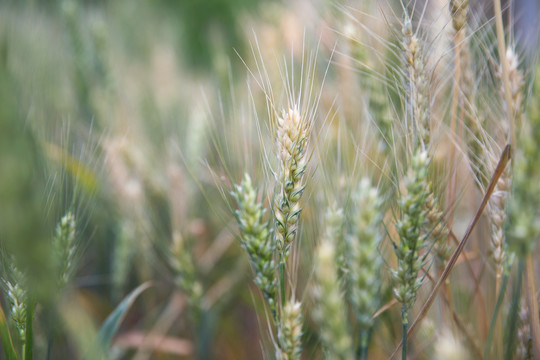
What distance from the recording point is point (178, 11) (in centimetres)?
234

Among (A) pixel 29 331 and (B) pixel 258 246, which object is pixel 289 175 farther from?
(A) pixel 29 331

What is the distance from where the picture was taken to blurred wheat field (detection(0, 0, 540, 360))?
33cm

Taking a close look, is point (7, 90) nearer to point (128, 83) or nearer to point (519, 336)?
point (519, 336)

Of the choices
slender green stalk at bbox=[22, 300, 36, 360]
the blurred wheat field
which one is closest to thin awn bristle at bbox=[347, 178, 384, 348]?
the blurred wheat field

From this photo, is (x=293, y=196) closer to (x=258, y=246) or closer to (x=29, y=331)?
(x=258, y=246)

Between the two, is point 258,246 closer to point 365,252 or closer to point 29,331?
point 365,252

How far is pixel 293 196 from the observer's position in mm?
387

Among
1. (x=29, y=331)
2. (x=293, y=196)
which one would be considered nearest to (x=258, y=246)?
(x=293, y=196)

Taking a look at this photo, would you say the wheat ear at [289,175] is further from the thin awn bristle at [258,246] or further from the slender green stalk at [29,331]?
the slender green stalk at [29,331]

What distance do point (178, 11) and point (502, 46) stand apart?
2266 millimetres

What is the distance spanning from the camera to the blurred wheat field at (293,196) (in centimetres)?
33

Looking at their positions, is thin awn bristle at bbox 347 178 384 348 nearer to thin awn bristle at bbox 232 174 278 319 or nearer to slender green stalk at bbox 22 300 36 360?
thin awn bristle at bbox 232 174 278 319

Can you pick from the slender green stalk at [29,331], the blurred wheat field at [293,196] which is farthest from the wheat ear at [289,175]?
the slender green stalk at [29,331]

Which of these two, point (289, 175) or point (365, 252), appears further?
point (289, 175)
